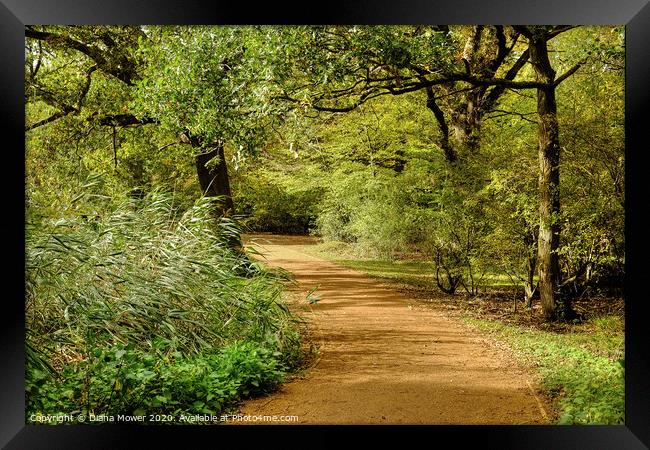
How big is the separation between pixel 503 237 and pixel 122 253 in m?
4.64

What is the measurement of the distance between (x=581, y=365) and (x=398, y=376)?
5.16 ft

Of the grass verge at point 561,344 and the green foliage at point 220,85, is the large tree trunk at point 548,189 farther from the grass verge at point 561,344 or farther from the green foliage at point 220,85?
the green foliage at point 220,85

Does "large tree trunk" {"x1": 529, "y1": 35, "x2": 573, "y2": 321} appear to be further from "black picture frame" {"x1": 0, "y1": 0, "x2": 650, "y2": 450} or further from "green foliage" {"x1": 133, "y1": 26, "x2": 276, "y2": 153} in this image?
"green foliage" {"x1": 133, "y1": 26, "x2": 276, "y2": 153}

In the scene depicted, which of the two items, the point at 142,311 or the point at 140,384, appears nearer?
the point at 140,384

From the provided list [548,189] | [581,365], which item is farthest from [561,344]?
[548,189]

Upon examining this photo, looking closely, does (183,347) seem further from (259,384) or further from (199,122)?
(199,122)

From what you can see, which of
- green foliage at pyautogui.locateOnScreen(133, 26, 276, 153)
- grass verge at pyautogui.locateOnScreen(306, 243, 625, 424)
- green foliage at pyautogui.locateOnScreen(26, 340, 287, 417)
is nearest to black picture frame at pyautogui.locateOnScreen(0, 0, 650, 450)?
green foliage at pyautogui.locateOnScreen(26, 340, 287, 417)

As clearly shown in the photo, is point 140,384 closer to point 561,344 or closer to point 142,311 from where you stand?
point 142,311

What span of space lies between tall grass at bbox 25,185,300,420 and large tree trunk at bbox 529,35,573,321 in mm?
3157

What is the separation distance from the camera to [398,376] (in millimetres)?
4586

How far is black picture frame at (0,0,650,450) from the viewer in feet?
11.3

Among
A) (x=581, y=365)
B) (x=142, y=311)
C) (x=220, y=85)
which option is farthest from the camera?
(x=220, y=85)
